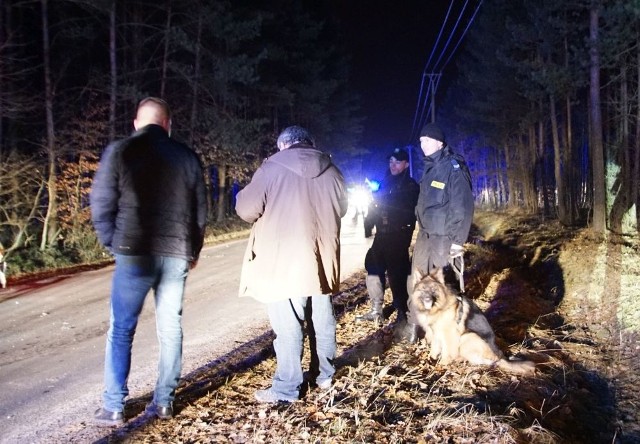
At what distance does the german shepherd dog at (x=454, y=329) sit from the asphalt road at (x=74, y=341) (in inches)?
84.0

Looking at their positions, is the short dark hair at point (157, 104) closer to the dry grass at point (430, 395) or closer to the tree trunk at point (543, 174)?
the dry grass at point (430, 395)

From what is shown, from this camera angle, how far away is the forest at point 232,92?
11.8 metres

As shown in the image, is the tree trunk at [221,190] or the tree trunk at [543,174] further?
the tree trunk at [221,190]

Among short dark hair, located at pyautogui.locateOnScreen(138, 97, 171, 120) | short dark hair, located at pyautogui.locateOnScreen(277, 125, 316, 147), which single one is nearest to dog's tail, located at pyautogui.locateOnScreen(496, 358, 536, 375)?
short dark hair, located at pyautogui.locateOnScreen(277, 125, 316, 147)

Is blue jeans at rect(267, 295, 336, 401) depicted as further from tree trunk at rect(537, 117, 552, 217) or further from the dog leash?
tree trunk at rect(537, 117, 552, 217)

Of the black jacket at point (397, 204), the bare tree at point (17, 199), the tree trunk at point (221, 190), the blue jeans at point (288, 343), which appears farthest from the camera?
the tree trunk at point (221, 190)

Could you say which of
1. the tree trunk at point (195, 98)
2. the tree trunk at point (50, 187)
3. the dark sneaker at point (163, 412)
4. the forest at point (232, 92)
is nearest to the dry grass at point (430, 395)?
the dark sneaker at point (163, 412)

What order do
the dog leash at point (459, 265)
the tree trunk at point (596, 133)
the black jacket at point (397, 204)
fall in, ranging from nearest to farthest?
the dog leash at point (459, 265) → the black jacket at point (397, 204) → the tree trunk at point (596, 133)

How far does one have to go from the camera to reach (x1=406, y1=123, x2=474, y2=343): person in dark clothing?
426 cm

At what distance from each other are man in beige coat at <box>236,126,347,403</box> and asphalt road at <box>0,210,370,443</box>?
1.33 meters

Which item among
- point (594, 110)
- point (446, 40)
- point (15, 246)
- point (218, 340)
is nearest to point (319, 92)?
point (446, 40)

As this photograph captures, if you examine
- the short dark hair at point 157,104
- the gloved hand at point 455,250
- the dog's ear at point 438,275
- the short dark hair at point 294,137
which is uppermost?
the short dark hair at point 157,104

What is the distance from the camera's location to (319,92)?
90.6 feet

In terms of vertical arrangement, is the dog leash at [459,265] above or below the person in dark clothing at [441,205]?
below
